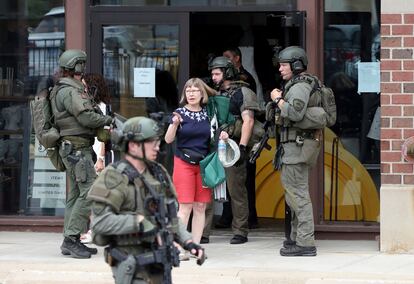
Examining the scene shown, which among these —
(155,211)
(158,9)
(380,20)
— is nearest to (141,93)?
(158,9)

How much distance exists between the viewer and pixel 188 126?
34.7 ft

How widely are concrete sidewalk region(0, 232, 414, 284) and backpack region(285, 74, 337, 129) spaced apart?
131cm

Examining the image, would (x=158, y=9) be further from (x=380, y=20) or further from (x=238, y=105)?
(x=380, y=20)

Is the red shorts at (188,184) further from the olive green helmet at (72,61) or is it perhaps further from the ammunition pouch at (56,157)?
the olive green helmet at (72,61)

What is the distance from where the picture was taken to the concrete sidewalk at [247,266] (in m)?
9.72

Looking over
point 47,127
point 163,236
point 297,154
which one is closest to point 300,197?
point 297,154

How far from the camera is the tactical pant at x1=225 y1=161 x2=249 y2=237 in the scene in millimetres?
11562

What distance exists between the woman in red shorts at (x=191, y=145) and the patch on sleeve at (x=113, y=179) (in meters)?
3.87

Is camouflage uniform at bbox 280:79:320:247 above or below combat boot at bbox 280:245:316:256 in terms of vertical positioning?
above

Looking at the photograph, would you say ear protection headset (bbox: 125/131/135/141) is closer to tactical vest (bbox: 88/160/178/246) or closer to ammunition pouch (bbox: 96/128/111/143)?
tactical vest (bbox: 88/160/178/246)

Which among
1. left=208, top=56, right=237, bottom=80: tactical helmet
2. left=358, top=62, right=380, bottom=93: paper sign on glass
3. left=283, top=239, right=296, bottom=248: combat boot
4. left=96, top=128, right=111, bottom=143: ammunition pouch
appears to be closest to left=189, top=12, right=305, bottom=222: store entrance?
left=358, top=62, right=380, bottom=93: paper sign on glass

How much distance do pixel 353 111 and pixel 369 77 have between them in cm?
40

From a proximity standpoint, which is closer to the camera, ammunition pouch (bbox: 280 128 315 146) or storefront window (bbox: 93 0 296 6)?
ammunition pouch (bbox: 280 128 315 146)

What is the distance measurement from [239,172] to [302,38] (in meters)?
1.54
